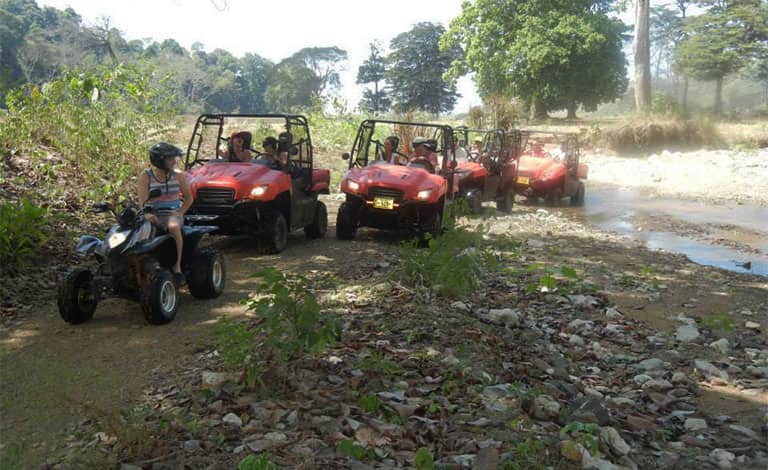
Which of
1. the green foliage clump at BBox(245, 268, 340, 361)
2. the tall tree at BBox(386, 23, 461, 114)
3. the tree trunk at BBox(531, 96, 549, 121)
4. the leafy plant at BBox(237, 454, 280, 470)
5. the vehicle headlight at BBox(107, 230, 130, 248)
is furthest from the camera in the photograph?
the tall tree at BBox(386, 23, 461, 114)

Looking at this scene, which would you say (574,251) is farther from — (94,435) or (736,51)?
(736,51)

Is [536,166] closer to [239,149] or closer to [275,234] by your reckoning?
[239,149]

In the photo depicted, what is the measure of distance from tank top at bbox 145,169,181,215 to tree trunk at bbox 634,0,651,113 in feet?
104

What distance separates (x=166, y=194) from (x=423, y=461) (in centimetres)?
390

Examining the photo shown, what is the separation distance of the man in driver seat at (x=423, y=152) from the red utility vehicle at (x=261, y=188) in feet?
5.30

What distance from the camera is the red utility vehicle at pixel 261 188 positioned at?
8.77m

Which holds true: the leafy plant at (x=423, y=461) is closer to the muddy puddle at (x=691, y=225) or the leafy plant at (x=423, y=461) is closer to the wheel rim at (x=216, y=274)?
the wheel rim at (x=216, y=274)

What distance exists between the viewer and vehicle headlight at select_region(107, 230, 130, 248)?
19.0 feet

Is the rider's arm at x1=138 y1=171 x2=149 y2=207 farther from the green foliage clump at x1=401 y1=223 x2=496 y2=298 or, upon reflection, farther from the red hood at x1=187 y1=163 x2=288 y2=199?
the green foliage clump at x1=401 y1=223 x2=496 y2=298

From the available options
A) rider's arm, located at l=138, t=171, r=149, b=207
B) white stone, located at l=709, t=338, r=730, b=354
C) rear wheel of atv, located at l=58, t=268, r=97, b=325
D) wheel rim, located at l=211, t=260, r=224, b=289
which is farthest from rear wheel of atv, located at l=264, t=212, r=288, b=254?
white stone, located at l=709, t=338, r=730, b=354

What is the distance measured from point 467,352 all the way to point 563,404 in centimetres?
97

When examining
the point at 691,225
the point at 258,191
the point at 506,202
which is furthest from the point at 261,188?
the point at 691,225

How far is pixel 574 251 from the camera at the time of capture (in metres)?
11.6

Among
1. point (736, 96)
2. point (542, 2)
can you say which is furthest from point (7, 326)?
point (736, 96)
